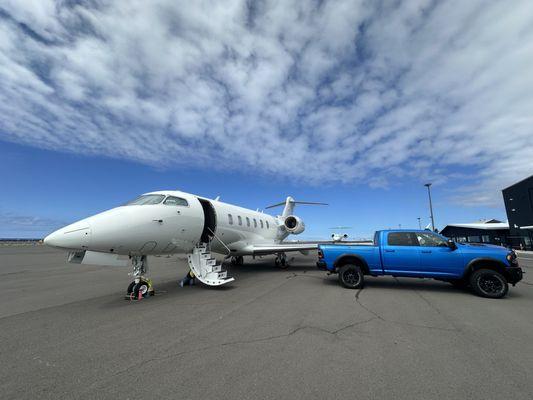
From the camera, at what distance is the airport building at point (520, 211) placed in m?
33.0

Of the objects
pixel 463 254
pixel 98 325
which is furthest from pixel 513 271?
pixel 98 325

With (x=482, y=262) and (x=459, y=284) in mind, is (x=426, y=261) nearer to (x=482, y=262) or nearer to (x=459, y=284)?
(x=482, y=262)

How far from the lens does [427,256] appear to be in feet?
25.1

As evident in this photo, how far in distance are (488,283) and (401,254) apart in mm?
2175

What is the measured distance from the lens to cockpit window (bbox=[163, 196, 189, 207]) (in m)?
8.51

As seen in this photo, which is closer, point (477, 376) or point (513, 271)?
point (477, 376)

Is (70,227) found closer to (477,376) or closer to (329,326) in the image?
(329,326)

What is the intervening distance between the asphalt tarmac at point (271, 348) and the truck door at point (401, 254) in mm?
→ 1108

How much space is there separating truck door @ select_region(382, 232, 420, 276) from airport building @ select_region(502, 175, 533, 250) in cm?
3467

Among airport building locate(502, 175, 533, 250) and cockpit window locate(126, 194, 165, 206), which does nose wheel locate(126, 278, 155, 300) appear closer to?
cockpit window locate(126, 194, 165, 206)

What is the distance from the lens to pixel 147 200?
26.8 ft

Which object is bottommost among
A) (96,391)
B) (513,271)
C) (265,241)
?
(96,391)

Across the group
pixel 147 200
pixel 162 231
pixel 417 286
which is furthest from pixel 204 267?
pixel 417 286

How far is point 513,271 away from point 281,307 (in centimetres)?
616
